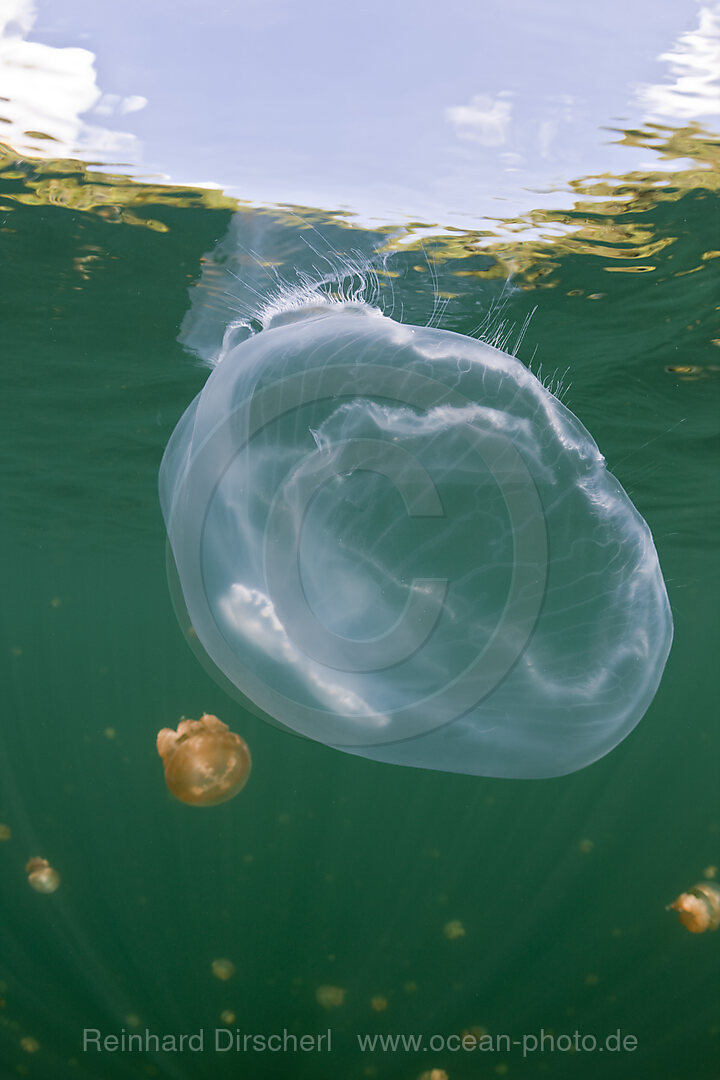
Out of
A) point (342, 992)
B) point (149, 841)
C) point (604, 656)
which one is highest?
point (604, 656)

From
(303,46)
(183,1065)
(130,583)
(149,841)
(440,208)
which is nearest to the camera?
(303,46)

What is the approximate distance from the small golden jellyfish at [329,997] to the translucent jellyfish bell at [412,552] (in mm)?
7470

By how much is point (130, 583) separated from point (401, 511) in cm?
2515

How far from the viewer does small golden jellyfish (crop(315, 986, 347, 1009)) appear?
9.28 metres

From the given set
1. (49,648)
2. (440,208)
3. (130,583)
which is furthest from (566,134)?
(49,648)

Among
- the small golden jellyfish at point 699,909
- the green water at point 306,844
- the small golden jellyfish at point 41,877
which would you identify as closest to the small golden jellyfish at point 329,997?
the green water at point 306,844

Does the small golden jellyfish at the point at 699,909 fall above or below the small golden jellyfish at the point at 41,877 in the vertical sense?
above

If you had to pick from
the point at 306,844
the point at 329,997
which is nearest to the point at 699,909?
the point at 329,997

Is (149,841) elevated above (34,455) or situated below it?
below

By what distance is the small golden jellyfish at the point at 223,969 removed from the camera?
30.8 feet

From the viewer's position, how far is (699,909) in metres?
7.10

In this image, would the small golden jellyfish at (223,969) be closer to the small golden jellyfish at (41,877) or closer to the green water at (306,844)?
the green water at (306,844)

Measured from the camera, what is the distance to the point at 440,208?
4.38 m

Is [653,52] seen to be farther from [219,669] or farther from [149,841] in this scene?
[149,841]
